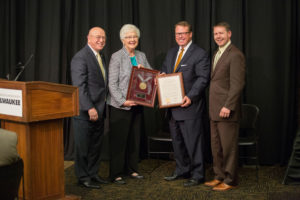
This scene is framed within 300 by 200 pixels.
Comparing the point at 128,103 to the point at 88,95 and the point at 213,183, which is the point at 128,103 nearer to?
the point at 88,95

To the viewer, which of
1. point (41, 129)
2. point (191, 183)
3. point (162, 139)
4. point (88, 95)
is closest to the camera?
point (41, 129)

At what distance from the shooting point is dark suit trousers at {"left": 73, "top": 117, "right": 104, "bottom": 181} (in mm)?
3895

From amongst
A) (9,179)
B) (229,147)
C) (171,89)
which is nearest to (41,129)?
(9,179)

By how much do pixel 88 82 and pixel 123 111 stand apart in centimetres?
50

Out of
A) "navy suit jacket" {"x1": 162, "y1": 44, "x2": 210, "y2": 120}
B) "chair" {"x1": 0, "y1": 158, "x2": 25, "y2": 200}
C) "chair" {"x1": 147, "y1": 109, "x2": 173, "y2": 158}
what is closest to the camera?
"chair" {"x1": 0, "y1": 158, "x2": 25, "y2": 200}

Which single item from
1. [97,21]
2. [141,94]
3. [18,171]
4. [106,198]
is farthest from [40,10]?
[18,171]

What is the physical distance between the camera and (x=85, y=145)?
3.91 meters

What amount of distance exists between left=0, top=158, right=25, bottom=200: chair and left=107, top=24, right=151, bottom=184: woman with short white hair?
1.75 metres

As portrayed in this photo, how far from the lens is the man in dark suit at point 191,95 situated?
154 inches

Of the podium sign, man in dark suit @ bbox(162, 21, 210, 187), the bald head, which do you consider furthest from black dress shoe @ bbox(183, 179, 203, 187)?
the podium sign

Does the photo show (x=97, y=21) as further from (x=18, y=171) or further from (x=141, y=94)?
(x=18, y=171)

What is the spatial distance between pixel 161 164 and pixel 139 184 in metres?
1.01

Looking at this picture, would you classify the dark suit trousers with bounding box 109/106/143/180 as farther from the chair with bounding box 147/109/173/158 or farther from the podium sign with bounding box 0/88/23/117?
the podium sign with bounding box 0/88/23/117

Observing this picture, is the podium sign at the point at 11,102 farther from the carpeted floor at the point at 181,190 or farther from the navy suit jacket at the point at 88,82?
the carpeted floor at the point at 181,190
